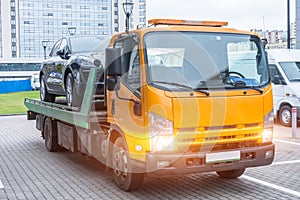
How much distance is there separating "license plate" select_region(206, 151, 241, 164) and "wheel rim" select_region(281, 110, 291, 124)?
8.59m

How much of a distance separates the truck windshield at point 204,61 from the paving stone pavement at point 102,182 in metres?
1.63

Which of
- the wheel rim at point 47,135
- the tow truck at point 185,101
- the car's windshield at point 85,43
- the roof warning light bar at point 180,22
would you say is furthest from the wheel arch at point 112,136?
the wheel rim at point 47,135

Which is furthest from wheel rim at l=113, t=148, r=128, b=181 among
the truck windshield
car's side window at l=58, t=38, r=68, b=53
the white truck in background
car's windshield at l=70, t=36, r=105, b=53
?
the white truck in background

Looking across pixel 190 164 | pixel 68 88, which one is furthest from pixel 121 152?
pixel 68 88

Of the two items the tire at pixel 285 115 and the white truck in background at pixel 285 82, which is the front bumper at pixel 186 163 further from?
the tire at pixel 285 115

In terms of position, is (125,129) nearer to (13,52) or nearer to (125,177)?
(125,177)

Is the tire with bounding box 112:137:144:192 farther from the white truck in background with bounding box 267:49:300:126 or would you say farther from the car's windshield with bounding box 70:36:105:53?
the white truck in background with bounding box 267:49:300:126

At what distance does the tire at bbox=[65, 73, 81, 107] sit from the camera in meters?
8.52

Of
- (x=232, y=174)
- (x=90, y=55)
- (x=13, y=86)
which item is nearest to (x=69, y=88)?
(x=90, y=55)

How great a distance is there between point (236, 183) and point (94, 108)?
261 cm

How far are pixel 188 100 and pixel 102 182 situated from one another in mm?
2464

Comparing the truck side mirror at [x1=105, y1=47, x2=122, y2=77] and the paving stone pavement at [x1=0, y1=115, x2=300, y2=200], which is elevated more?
the truck side mirror at [x1=105, y1=47, x2=122, y2=77]

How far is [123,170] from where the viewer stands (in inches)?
259

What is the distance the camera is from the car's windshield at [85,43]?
9.48 meters
